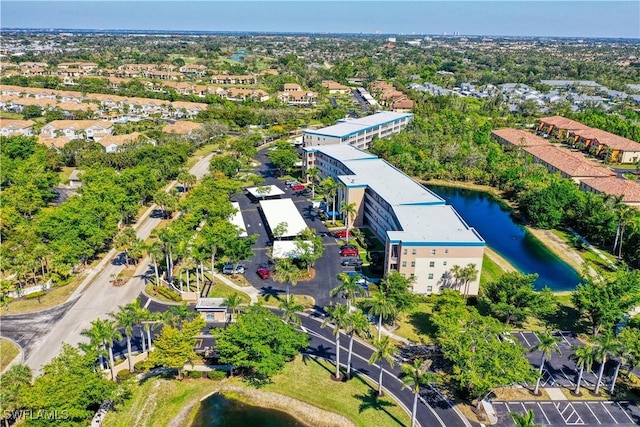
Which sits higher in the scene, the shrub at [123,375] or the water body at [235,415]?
the shrub at [123,375]

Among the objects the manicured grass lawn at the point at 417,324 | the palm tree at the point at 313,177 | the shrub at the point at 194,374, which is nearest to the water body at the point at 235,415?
the shrub at the point at 194,374

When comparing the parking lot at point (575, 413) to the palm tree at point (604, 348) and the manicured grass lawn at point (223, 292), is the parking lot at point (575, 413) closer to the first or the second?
the palm tree at point (604, 348)

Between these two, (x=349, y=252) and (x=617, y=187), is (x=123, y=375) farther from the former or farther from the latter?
(x=617, y=187)

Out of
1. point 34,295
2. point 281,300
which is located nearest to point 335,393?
point 281,300

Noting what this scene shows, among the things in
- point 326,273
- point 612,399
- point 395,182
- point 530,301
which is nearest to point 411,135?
point 395,182

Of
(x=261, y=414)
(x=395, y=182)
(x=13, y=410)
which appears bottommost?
(x=261, y=414)

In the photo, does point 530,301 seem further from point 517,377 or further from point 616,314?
point 517,377
